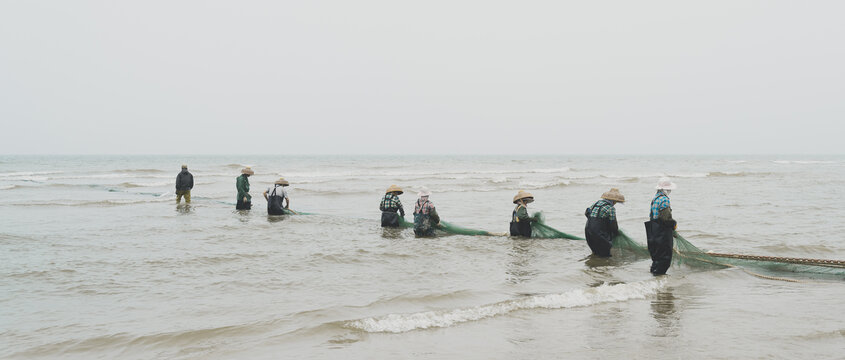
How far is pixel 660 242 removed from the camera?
716 cm

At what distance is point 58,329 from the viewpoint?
5215 millimetres

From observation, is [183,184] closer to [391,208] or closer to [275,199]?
[275,199]

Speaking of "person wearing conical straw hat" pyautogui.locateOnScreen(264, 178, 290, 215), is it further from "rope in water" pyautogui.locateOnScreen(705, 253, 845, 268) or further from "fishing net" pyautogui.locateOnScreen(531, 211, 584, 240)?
"rope in water" pyautogui.locateOnScreen(705, 253, 845, 268)

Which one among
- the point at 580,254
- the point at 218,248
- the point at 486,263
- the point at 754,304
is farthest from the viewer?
the point at 218,248

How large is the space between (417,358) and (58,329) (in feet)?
11.9

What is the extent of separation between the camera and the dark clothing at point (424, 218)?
10664mm

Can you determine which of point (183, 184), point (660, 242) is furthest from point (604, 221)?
point (183, 184)

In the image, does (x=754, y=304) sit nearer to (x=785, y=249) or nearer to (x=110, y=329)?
(x=785, y=249)

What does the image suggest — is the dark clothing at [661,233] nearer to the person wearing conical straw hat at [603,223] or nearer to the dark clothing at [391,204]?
the person wearing conical straw hat at [603,223]

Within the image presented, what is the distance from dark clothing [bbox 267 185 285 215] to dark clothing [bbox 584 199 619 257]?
849cm

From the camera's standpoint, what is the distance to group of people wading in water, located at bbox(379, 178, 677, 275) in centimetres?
699

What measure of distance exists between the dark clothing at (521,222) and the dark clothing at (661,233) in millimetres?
2896

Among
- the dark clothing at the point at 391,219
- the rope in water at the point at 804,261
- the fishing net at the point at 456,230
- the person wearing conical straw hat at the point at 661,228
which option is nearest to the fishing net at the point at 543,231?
the fishing net at the point at 456,230

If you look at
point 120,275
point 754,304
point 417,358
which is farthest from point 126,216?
point 754,304
